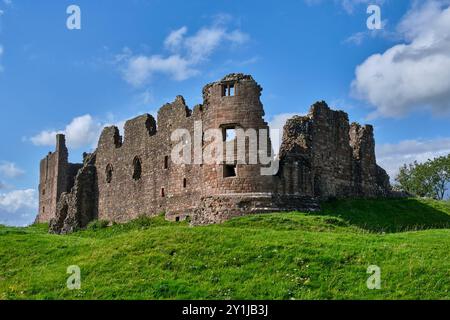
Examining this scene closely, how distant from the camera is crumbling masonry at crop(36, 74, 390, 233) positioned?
29172 millimetres

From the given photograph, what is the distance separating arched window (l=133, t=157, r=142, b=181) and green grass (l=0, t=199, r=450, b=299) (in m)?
16.3

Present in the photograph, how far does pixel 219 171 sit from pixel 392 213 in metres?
9.64

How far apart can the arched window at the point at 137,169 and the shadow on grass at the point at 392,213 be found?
1367 cm

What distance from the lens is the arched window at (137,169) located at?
4084 cm

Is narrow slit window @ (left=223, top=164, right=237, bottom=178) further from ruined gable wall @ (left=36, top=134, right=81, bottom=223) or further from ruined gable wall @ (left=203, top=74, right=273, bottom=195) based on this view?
ruined gable wall @ (left=36, top=134, right=81, bottom=223)

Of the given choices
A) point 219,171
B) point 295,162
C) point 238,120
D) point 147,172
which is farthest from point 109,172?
Answer: point 295,162

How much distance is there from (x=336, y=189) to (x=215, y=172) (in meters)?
7.90

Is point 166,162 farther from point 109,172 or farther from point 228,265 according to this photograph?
point 228,265

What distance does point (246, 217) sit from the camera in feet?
90.4

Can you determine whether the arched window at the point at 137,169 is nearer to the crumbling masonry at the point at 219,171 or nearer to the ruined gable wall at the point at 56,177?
the crumbling masonry at the point at 219,171

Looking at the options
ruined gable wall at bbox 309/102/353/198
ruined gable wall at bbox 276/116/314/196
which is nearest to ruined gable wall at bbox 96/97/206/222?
ruined gable wall at bbox 276/116/314/196

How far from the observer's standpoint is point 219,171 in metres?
29.6

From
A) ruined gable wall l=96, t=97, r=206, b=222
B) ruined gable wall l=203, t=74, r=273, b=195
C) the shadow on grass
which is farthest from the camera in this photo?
ruined gable wall l=96, t=97, r=206, b=222
